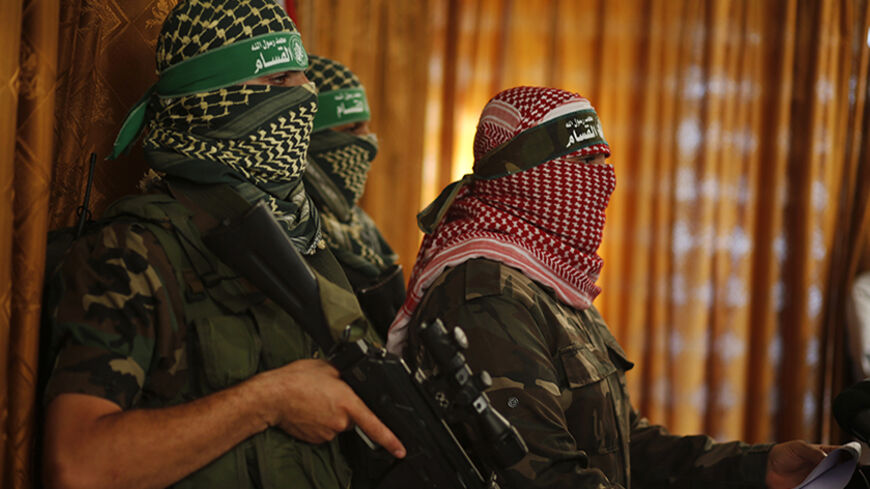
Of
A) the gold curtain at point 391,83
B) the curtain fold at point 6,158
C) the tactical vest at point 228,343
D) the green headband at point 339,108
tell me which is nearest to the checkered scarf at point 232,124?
the tactical vest at point 228,343

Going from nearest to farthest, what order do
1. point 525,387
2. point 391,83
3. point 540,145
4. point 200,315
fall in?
point 200,315, point 525,387, point 540,145, point 391,83

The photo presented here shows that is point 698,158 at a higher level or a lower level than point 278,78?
lower

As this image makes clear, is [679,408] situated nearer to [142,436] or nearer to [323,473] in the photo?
[323,473]

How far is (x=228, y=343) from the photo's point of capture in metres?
1.19

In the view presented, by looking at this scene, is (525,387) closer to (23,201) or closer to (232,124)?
(232,124)

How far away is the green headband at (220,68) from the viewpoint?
1.29 metres

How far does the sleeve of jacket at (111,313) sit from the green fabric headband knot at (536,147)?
2.01 feet

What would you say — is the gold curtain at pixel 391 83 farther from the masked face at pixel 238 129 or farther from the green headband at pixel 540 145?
the masked face at pixel 238 129

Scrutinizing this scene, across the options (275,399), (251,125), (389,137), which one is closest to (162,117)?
(251,125)

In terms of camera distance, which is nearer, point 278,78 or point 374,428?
point 374,428

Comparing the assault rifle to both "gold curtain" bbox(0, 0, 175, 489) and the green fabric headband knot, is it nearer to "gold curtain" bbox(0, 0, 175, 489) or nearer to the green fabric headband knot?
"gold curtain" bbox(0, 0, 175, 489)

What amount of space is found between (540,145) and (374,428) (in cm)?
72

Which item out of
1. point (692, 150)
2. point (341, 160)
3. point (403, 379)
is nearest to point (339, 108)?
point (341, 160)

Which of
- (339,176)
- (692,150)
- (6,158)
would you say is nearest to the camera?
(6,158)
